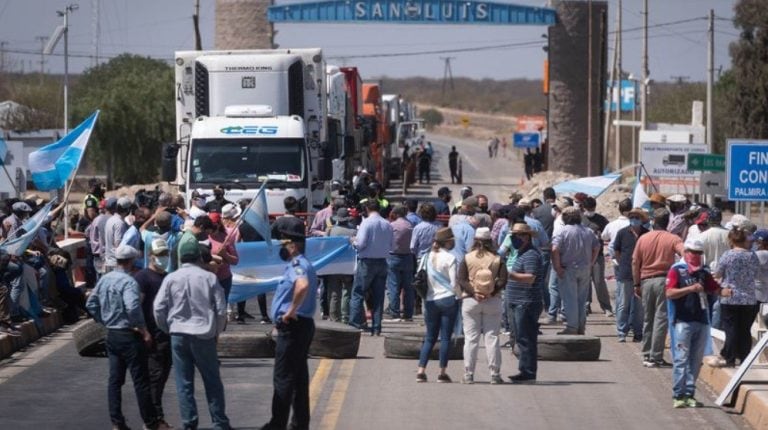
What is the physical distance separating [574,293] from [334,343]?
3.61 meters

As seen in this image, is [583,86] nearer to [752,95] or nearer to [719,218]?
[752,95]

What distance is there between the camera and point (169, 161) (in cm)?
3036

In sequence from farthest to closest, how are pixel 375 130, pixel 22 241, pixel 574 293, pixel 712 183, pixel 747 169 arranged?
pixel 375 130 → pixel 712 183 → pixel 747 169 → pixel 574 293 → pixel 22 241

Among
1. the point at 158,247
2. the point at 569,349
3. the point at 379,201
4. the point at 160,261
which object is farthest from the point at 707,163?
the point at 158,247

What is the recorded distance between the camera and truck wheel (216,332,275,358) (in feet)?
59.1

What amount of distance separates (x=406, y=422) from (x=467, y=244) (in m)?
6.51

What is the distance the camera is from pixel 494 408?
48.5ft

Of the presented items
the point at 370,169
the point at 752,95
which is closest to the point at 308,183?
the point at 370,169

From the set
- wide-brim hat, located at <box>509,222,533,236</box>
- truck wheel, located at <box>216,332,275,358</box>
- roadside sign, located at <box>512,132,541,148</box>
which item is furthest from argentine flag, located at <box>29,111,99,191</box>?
roadside sign, located at <box>512,132,541,148</box>

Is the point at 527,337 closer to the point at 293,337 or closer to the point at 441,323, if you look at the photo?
the point at 441,323

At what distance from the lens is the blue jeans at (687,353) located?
48.5 feet

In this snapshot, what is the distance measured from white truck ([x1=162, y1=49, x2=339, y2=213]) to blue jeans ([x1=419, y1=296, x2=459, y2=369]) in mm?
12671

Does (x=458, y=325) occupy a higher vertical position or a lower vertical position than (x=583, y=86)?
lower

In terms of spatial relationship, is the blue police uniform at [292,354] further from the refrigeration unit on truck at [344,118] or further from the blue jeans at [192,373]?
the refrigeration unit on truck at [344,118]
